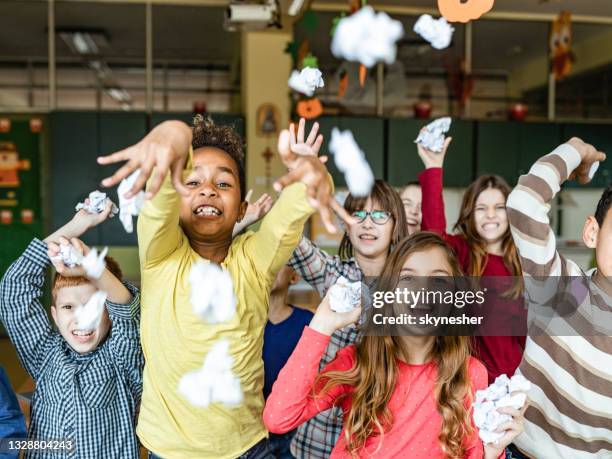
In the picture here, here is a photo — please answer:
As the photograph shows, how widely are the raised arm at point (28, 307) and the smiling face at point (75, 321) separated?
29mm

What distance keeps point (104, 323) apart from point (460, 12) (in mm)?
803

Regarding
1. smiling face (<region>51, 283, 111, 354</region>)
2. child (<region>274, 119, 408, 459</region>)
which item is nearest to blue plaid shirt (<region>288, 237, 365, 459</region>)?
child (<region>274, 119, 408, 459</region>)

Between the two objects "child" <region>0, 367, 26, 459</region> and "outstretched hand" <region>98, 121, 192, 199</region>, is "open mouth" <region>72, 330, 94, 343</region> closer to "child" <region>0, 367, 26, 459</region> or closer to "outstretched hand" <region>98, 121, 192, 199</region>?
"child" <region>0, 367, 26, 459</region>

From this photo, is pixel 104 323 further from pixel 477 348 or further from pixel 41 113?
pixel 41 113

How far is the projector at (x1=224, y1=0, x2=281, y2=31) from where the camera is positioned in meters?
2.92

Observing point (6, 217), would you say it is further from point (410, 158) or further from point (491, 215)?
point (491, 215)

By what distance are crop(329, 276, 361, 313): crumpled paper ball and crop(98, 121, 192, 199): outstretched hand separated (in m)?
0.30

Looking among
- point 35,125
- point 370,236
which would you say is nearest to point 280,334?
point 370,236

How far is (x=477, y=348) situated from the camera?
130 centimetres

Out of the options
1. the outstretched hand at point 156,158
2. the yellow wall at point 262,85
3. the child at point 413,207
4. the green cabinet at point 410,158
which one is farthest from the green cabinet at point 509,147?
the outstretched hand at point 156,158

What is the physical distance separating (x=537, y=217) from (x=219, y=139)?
1.76ft

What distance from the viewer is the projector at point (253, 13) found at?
2922mm

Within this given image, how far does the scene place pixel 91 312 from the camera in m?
1.10

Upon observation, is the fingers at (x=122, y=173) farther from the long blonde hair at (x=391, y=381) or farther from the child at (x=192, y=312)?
the long blonde hair at (x=391, y=381)
